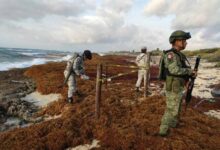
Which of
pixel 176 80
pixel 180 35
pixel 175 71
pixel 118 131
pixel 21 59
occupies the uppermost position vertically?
pixel 180 35

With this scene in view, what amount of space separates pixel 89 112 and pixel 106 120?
141 cm

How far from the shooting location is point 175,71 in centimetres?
615

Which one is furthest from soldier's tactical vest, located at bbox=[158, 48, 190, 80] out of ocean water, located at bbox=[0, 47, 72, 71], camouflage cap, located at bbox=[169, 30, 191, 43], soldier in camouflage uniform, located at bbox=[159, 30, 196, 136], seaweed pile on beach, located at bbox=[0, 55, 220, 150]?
ocean water, located at bbox=[0, 47, 72, 71]

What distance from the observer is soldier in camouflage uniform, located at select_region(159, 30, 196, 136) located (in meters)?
6.17

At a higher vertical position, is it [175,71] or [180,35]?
[180,35]

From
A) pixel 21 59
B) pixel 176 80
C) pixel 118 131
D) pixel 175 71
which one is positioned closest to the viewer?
pixel 175 71

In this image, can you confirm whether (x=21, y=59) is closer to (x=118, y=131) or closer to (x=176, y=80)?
(x=118, y=131)

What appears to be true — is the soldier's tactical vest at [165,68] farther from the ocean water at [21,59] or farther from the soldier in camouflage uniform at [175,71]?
the ocean water at [21,59]

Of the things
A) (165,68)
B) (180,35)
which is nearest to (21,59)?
(165,68)

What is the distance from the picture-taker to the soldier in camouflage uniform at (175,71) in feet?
20.2

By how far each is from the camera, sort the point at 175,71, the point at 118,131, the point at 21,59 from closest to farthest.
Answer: the point at 175,71 < the point at 118,131 < the point at 21,59

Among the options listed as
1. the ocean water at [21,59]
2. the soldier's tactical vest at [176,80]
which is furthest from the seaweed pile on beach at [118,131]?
the ocean water at [21,59]

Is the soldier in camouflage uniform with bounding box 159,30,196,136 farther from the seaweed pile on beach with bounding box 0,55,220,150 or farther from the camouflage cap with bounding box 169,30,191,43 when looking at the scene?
the seaweed pile on beach with bounding box 0,55,220,150

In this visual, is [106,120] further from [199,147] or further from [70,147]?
[199,147]
